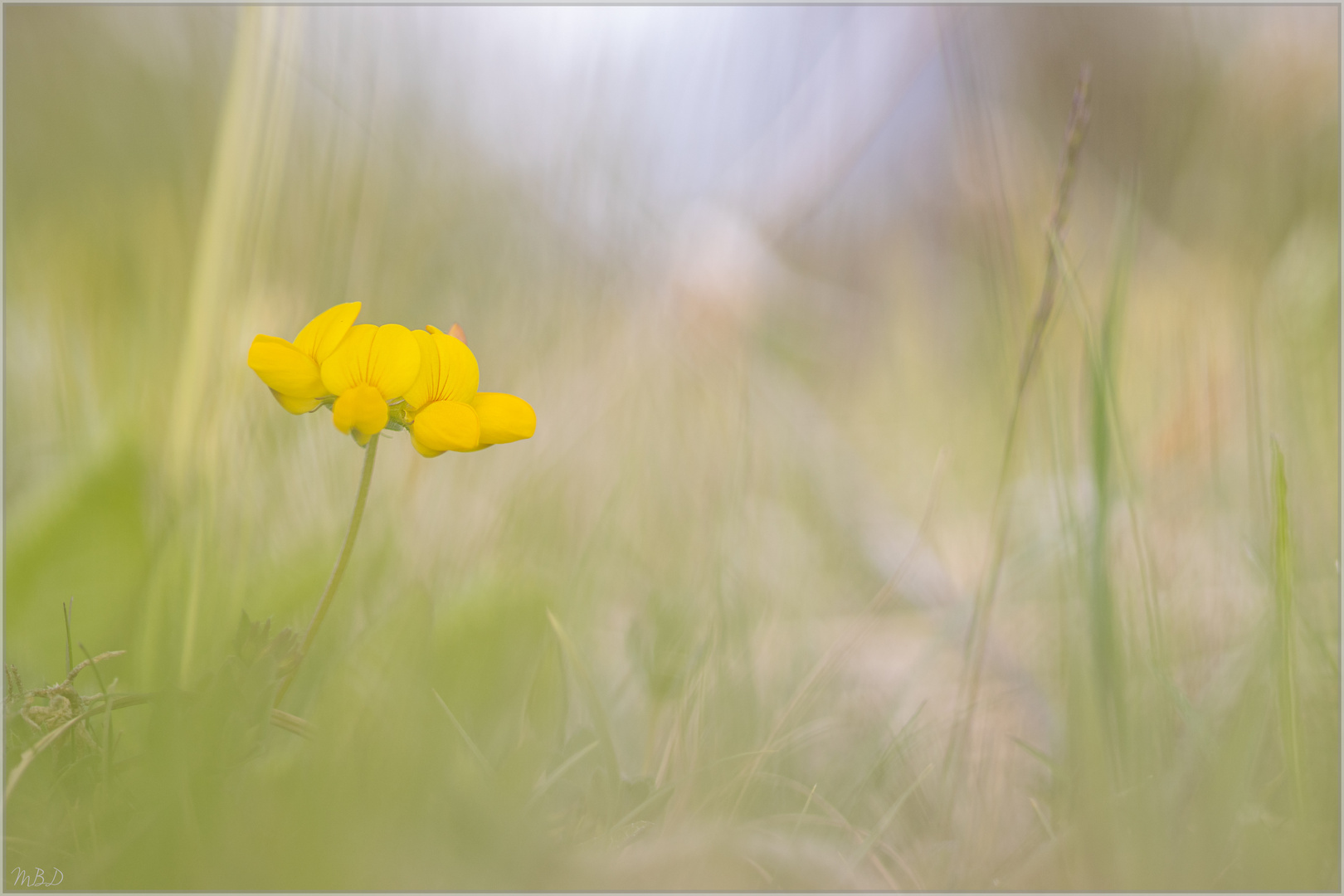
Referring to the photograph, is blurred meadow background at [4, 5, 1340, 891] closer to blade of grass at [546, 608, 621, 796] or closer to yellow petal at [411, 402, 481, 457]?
blade of grass at [546, 608, 621, 796]

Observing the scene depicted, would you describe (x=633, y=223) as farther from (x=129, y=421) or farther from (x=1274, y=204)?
(x=1274, y=204)

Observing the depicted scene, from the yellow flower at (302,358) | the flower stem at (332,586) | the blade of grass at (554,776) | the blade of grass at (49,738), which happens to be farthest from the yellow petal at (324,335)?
the blade of grass at (554,776)

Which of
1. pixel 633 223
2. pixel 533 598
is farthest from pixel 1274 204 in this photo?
pixel 533 598

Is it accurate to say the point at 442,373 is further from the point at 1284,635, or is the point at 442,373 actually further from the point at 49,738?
the point at 1284,635

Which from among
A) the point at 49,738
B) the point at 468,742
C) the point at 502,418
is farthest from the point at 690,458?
the point at 49,738

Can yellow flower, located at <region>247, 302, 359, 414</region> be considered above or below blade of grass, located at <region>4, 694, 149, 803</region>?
above

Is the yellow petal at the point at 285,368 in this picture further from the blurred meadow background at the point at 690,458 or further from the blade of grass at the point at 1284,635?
the blade of grass at the point at 1284,635

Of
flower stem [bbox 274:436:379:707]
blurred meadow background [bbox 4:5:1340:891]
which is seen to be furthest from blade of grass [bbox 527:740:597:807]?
flower stem [bbox 274:436:379:707]
